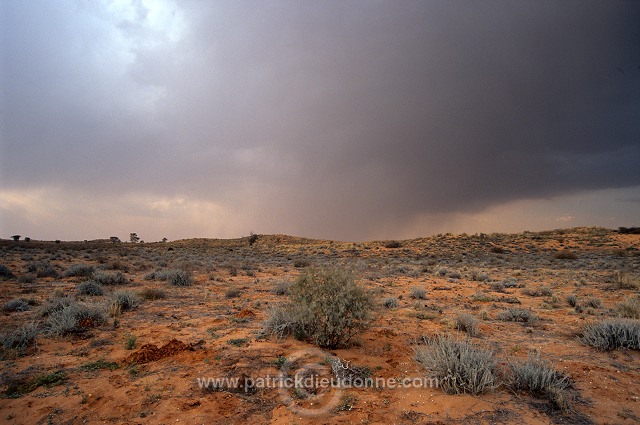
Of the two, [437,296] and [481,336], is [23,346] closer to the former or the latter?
[481,336]

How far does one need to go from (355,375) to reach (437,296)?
941cm

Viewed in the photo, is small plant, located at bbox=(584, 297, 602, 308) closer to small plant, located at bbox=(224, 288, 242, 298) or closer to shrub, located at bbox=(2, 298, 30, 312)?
small plant, located at bbox=(224, 288, 242, 298)

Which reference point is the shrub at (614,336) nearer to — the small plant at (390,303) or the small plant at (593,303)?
the small plant at (593,303)

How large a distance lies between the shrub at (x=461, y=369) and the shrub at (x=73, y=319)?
319 inches

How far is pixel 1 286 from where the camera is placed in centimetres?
1373

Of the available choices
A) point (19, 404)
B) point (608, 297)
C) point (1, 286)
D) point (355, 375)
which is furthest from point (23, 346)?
point (608, 297)

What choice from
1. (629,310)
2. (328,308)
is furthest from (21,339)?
(629,310)

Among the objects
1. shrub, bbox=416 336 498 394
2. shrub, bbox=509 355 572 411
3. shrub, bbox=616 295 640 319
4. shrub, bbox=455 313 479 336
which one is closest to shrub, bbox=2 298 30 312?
shrub, bbox=416 336 498 394

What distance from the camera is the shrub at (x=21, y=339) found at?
6.93 m

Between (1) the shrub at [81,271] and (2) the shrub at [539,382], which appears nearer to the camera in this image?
(2) the shrub at [539,382]

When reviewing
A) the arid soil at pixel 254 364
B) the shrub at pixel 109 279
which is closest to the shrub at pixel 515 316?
the arid soil at pixel 254 364

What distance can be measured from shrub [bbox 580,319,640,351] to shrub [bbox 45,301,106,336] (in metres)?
11.7

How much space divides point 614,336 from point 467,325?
2866mm

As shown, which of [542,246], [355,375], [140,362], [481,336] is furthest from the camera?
[542,246]
